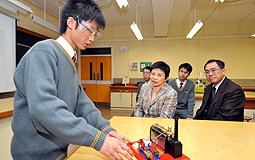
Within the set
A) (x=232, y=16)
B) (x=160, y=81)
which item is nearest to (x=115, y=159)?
(x=160, y=81)

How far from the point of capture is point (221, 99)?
2.11m

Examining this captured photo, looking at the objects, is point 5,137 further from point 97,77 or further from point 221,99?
point 97,77

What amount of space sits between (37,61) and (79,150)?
0.66m

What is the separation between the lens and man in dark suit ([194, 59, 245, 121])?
2023 mm

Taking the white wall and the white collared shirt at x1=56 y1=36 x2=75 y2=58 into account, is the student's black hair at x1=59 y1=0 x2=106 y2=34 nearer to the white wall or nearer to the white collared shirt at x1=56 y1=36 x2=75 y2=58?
the white collared shirt at x1=56 y1=36 x2=75 y2=58

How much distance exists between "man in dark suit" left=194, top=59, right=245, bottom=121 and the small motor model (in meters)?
1.51

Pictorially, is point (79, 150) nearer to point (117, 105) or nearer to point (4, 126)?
point (4, 126)

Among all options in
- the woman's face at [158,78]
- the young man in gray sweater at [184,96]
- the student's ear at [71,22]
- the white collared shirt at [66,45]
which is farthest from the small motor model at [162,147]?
the young man in gray sweater at [184,96]

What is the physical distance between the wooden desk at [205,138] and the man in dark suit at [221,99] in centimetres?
48

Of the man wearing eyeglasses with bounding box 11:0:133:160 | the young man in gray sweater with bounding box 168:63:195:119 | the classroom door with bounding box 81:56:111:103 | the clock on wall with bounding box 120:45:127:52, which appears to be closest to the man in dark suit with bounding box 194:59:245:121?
the young man in gray sweater with bounding box 168:63:195:119

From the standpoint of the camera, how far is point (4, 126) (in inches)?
85.0

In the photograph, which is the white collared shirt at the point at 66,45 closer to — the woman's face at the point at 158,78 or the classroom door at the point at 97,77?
the woman's face at the point at 158,78

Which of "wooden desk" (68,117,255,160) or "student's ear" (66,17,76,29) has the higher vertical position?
"student's ear" (66,17,76,29)

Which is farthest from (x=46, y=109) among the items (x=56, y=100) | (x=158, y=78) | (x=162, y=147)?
(x=158, y=78)
